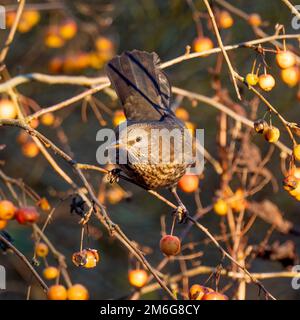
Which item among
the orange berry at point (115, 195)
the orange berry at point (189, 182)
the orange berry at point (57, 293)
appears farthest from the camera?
the orange berry at point (115, 195)

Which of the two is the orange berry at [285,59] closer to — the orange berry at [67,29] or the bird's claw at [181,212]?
the bird's claw at [181,212]

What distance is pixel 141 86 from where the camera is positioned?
363 centimetres

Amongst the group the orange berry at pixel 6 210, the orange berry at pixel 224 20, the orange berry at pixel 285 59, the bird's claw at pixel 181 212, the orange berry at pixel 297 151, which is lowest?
the bird's claw at pixel 181 212

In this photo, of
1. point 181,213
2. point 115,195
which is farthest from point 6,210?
point 115,195

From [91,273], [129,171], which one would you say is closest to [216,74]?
[129,171]

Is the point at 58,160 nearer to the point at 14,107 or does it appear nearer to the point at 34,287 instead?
the point at 34,287

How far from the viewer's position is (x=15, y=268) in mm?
5355

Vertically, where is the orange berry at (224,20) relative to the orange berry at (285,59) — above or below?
above

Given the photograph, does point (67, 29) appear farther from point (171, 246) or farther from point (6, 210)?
point (171, 246)

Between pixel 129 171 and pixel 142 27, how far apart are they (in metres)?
2.78

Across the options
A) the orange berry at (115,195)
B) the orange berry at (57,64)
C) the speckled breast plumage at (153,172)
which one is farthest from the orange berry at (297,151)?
the orange berry at (57,64)

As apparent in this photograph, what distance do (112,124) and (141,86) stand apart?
2020mm

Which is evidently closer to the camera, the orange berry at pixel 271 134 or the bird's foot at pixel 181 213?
the orange berry at pixel 271 134

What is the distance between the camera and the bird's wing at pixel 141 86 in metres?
3.56
